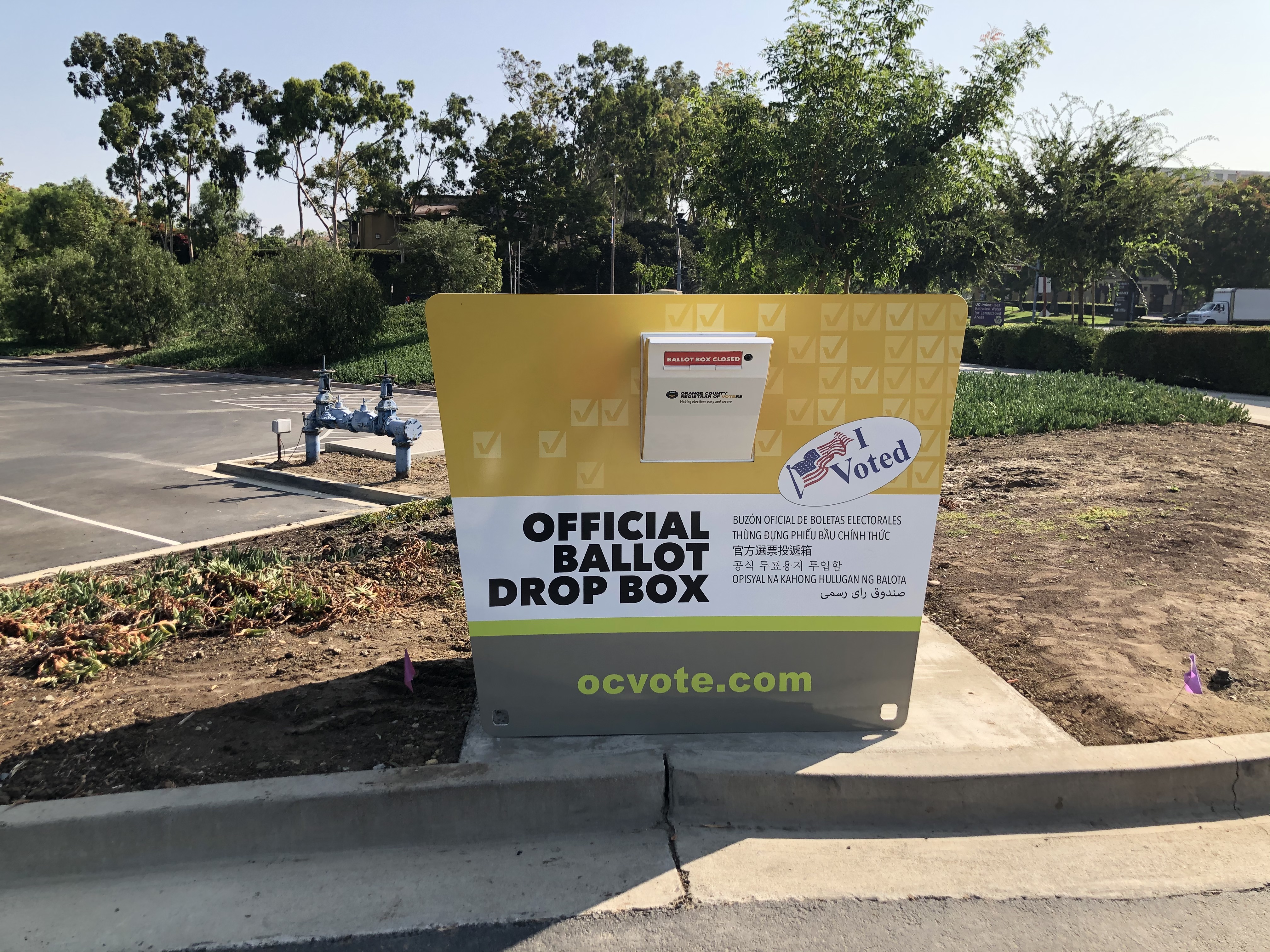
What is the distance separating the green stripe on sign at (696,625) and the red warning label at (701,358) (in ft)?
3.44

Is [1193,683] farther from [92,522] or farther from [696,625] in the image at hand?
[92,522]

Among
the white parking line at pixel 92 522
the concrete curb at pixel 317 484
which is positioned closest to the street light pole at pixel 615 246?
the concrete curb at pixel 317 484

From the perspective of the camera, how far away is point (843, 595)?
11.8 ft

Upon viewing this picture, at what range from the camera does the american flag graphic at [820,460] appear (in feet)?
11.3

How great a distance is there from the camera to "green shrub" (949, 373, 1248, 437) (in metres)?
11.8

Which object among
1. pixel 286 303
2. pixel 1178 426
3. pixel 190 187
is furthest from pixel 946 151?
pixel 190 187

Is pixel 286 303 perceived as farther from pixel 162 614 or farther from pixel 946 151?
pixel 162 614

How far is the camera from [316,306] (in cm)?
3014

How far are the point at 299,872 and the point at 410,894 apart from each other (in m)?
0.42

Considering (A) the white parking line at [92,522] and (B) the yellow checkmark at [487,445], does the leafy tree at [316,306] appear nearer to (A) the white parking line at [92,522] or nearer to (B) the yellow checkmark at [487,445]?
(A) the white parking line at [92,522]

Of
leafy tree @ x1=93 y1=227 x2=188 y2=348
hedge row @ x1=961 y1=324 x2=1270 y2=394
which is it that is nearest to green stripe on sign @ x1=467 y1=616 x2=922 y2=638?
hedge row @ x1=961 y1=324 x2=1270 y2=394

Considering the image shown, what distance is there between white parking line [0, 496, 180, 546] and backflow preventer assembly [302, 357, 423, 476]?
2.90 m

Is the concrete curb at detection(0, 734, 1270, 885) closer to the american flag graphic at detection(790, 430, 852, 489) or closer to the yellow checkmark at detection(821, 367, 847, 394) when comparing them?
the american flag graphic at detection(790, 430, 852, 489)

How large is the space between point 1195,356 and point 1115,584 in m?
18.6
